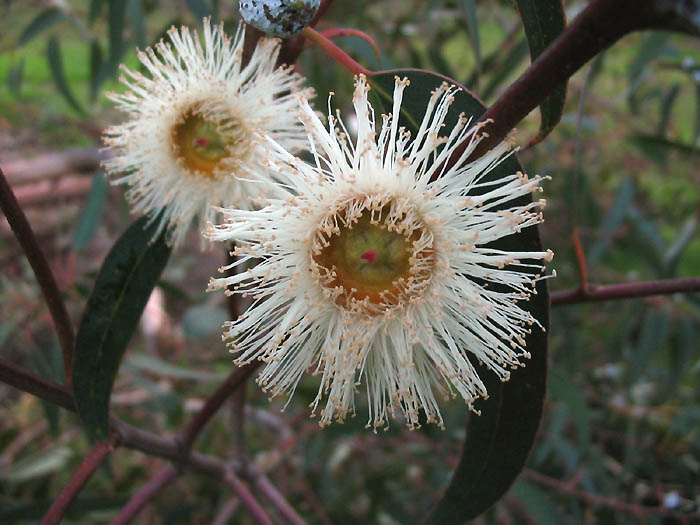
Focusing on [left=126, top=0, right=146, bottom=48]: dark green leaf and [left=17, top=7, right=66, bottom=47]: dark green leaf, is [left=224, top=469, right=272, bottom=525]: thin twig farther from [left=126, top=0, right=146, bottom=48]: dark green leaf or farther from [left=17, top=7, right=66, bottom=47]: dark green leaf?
[left=17, top=7, right=66, bottom=47]: dark green leaf

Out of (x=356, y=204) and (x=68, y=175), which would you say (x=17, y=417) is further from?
(x=356, y=204)

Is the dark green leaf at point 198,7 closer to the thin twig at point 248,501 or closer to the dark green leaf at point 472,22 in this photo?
the dark green leaf at point 472,22

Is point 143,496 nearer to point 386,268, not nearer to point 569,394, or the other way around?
point 386,268

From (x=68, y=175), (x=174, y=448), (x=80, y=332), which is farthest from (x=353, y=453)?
(x=68, y=175)

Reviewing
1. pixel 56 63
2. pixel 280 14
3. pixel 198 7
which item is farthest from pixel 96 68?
pixel 280 14

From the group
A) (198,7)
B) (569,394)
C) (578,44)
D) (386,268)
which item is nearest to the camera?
(578,44)

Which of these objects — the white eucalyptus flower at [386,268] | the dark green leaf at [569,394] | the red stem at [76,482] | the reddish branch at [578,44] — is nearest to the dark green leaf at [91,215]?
the red stem at [76,482]
